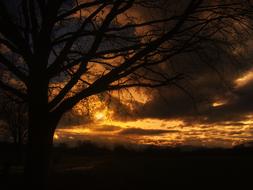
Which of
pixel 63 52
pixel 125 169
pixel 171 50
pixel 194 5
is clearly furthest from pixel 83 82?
pixel 125 169

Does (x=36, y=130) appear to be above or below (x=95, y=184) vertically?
above

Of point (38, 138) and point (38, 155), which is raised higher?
point (38, 138)

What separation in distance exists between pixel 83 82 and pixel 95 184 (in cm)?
510

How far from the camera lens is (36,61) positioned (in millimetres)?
8773

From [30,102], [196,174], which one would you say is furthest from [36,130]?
[196,174]

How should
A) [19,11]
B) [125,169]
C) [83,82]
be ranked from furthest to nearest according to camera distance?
[125,169] → [83,82] → [19,11]

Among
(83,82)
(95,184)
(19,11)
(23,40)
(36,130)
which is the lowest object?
(95,184)

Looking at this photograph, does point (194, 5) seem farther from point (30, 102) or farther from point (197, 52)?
point (30, 102)

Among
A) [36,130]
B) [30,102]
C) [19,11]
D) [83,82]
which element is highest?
[19,11]

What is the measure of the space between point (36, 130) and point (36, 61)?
71.1 inches

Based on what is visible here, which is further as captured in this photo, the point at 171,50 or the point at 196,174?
the point at 196,174

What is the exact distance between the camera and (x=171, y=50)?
30.1 feet

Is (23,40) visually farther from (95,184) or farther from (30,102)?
(95,184)

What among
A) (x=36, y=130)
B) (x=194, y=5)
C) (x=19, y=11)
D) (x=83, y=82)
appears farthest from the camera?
(x=83, y=82)
